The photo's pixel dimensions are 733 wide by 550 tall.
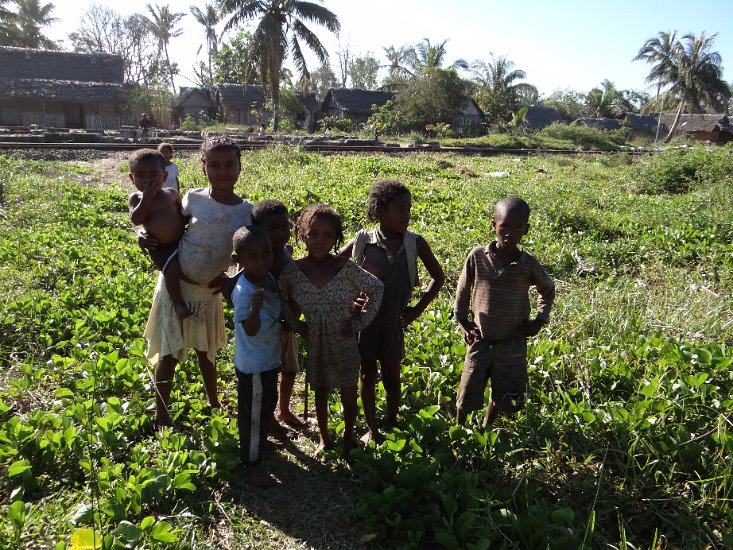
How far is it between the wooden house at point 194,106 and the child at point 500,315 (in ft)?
121

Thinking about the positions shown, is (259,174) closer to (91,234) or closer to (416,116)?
(91,234)

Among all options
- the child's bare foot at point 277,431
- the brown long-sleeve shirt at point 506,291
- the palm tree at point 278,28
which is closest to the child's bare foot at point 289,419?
the child's bare foot at point 277,431

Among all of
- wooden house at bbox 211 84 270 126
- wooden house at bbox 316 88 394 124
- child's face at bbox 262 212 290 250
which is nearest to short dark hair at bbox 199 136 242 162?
child's face at bbox 262 212 290 250

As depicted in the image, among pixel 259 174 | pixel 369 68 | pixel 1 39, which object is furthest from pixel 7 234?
pixel 369 68

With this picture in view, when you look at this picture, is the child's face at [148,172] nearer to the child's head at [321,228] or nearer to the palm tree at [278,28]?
the child's head at [321,228]

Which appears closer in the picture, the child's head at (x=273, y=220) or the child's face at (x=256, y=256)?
the child's face at (x=256, y=256)

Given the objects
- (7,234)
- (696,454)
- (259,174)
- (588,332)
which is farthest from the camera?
(259,174)

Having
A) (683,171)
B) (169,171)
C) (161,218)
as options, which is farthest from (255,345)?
(683,171)

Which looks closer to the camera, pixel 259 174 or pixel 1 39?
pixel 259 174

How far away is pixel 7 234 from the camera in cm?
661

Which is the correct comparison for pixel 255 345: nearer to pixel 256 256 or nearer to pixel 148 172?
pixel 256 256

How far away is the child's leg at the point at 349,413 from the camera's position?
272 cm

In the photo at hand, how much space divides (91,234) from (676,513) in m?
6.98

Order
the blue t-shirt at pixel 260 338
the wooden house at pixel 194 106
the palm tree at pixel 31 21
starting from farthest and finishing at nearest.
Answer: the palm tree at pixel 31 21 → the wooden house at pixel 194 106 → the blue t-shirt at pixel 260 338
